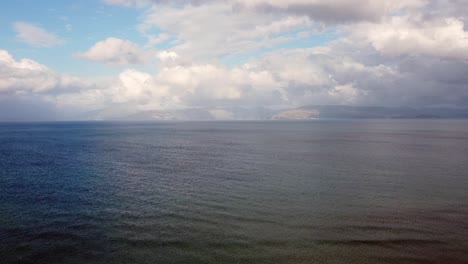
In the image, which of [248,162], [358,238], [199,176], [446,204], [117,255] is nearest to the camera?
[117,255]

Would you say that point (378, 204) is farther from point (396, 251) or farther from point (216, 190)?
point (216, 190)

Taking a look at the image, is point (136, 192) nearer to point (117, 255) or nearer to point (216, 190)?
point (216, 190)

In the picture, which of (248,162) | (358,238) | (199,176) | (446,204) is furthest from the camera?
(248,162)

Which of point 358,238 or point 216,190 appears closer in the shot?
point 358,238

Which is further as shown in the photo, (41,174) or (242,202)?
(41,174)

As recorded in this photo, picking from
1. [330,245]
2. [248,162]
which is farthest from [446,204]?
[248,162]

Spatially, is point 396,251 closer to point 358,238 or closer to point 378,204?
point 358,238

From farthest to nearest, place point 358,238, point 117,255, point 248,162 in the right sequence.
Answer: point 248,162, point 358,238, point 117,255

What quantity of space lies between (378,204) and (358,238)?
1718 centimetres

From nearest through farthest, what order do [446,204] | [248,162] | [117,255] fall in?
[117,255] → [446,204] → [248,162]

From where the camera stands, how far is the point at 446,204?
56188mm

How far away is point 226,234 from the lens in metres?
43.6

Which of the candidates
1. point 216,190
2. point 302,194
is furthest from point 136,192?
point 302,194

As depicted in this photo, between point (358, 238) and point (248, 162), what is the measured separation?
64.7 m
